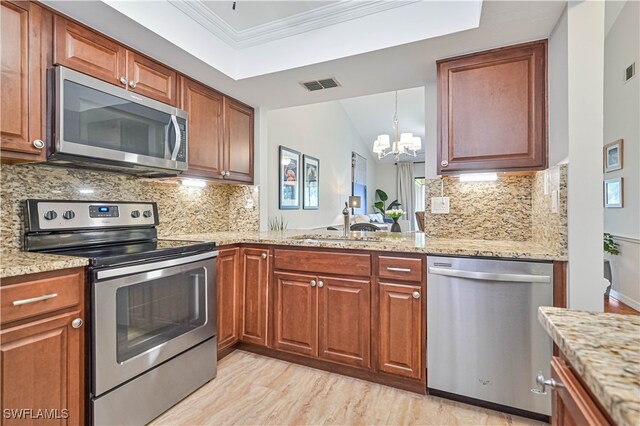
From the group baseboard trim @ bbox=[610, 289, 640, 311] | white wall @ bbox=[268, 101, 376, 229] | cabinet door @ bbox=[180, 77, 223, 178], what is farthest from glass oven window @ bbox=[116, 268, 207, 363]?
baseboard trim @ bbox=[610, 289, 640, 311]

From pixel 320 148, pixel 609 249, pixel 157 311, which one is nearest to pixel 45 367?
pixel 157 311

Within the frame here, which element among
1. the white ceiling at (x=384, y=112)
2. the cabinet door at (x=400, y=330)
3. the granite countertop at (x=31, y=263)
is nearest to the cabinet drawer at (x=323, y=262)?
the cabinet door at (x=400, y=330)

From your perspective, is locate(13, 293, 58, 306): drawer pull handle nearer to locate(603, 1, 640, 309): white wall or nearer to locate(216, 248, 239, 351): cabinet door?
locate(216, 248, 239, 351): cabinet door

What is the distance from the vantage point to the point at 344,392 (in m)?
2.04

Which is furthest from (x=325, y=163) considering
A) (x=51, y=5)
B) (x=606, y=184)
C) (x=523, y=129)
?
(x=51, y=5)

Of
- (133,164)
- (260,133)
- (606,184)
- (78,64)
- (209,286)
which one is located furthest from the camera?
(606,184)

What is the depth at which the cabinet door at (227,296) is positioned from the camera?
2369mm

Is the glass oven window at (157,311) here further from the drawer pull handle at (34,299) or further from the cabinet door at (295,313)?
the cabinet door at (295,313)

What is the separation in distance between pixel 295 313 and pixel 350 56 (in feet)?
5.83

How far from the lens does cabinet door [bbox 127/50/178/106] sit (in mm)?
2072

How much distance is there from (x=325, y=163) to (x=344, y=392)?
16.9ft

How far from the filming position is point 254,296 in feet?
8.16

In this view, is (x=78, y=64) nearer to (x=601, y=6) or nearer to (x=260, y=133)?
(x=260, y=133)

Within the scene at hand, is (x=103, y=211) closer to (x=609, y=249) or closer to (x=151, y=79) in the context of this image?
(x=151, y=79)
